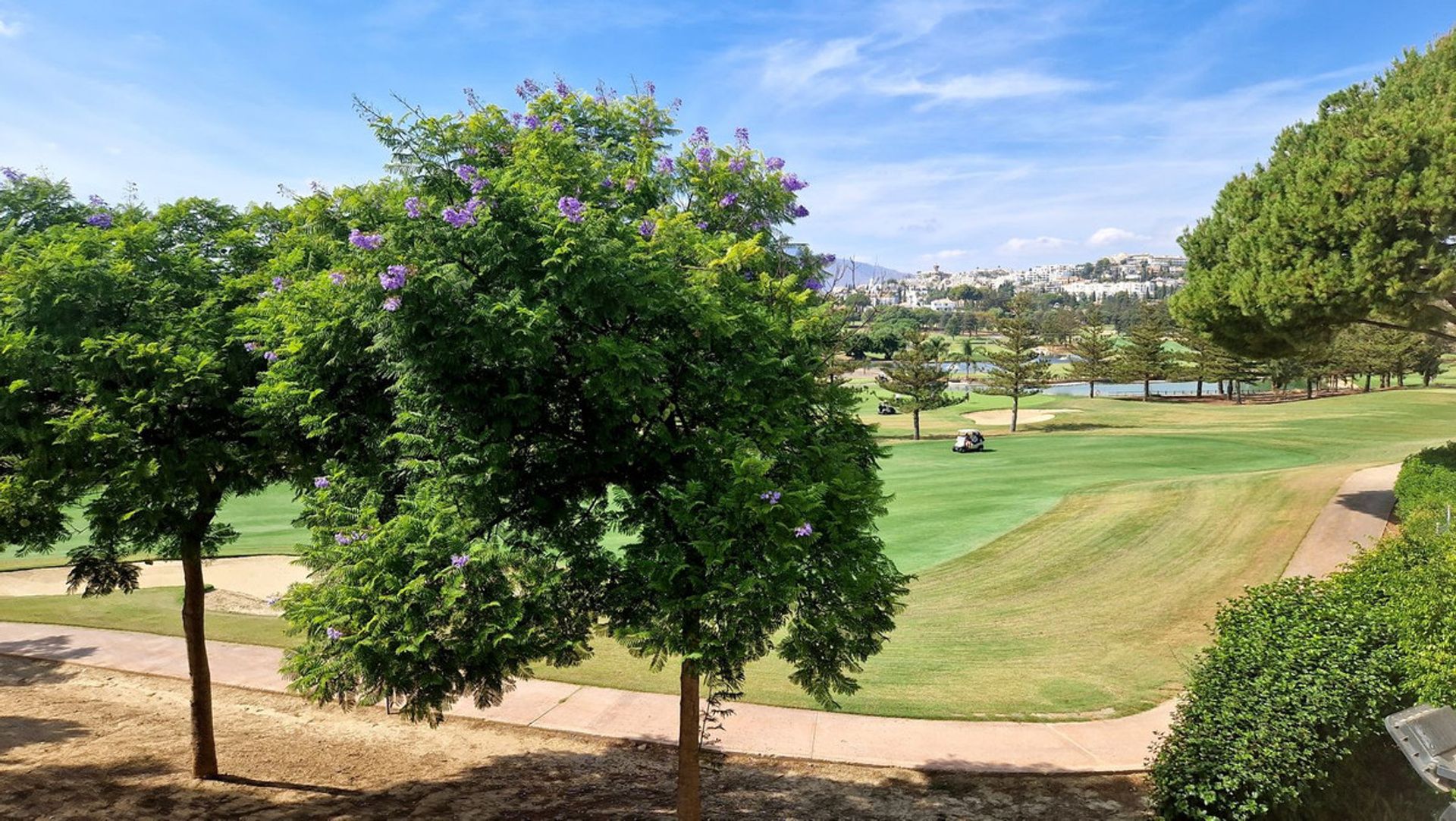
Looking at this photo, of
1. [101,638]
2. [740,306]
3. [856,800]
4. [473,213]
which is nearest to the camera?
[473,213]

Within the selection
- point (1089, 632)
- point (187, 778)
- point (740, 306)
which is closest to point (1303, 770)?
point (740, 306)

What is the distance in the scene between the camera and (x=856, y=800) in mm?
9469

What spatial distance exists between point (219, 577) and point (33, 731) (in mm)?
9891

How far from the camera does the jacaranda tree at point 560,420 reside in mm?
6023

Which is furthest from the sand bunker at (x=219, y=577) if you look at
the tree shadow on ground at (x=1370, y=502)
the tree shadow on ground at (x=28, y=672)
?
the tree shadow on ground at (x=1370, y=502)

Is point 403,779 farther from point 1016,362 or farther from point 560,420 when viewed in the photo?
point 1016,362

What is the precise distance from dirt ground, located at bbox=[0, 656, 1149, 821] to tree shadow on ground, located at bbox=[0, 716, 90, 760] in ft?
0.10

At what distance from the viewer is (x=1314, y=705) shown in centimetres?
730

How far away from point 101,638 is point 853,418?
16472mm

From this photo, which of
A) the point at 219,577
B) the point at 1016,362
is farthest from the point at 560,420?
the point at 1016,362

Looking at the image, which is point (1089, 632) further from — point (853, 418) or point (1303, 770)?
point (853, 418)

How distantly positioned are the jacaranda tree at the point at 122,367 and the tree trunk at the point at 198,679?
1106 mm

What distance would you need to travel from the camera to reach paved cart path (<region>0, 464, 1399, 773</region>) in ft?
33.9

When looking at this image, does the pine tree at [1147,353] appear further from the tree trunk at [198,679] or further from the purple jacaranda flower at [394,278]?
the purple jacaranda flower at [394,278]
